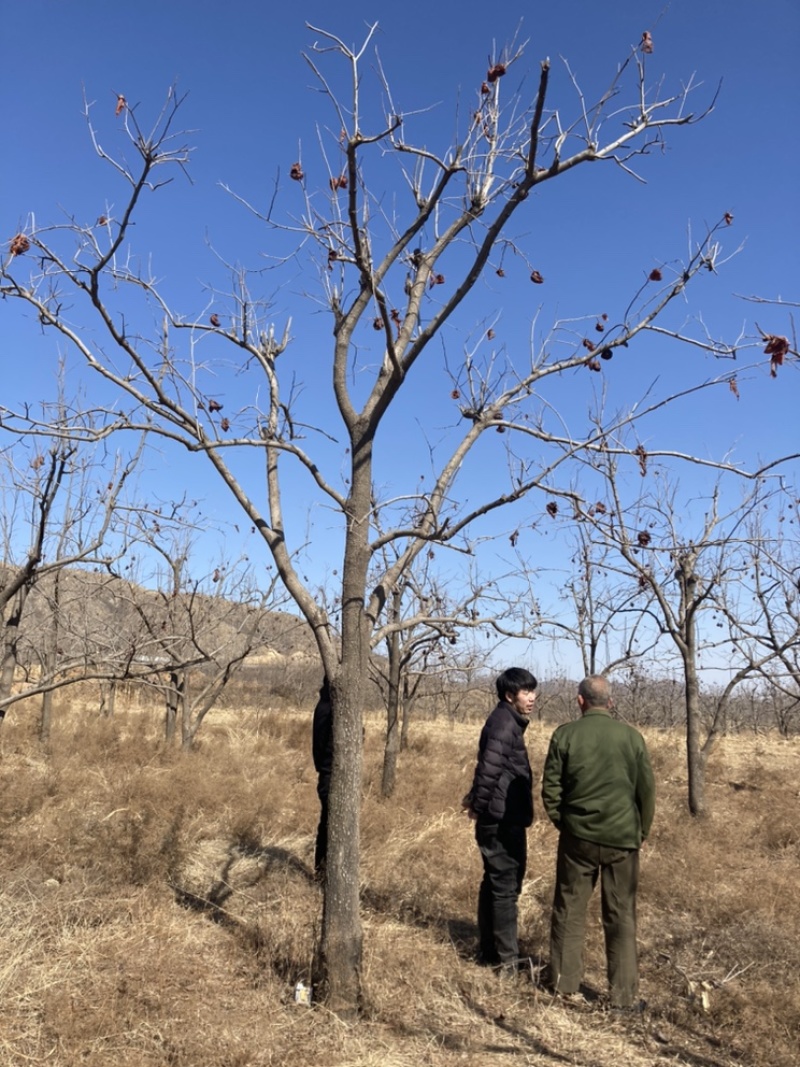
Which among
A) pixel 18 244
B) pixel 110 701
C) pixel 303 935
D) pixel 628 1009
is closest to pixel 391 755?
pixel 303 935

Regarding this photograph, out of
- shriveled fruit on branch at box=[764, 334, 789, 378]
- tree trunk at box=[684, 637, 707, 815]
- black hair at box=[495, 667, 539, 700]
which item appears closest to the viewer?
shriveled fruit on branch at box=[764, 334, 789, 378]

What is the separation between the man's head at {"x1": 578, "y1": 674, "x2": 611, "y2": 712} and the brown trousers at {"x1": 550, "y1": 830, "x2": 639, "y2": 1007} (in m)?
0.73

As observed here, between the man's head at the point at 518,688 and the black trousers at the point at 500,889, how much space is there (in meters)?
0.73

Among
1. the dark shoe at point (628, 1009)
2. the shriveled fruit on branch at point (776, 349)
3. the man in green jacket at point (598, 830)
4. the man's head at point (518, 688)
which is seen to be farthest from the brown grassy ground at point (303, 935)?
the shriveled fruit on branch at point (776, 349)

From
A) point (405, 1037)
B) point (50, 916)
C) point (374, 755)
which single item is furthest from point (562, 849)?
point (374, 755)

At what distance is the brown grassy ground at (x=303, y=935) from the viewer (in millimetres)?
3457

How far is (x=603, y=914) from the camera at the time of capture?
13.6ft

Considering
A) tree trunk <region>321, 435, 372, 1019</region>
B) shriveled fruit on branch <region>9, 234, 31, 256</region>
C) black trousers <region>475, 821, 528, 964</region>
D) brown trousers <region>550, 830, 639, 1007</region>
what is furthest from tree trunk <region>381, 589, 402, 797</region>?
shriveled fruit on branch <region>9, 234, 31, 256</region>

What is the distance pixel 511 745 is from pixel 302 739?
418 inches

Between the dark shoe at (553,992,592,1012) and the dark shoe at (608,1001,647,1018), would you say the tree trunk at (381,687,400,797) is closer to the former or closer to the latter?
the dark shoe at (553,992,592,1012)

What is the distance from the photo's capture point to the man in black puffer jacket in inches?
179

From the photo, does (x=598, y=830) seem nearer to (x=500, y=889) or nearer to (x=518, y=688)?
(x=500, y=889)

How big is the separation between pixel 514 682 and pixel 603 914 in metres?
1.36

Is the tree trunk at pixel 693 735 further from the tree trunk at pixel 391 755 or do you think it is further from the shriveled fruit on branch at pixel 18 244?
the shriveled fruit on branch at pixel 18 244
